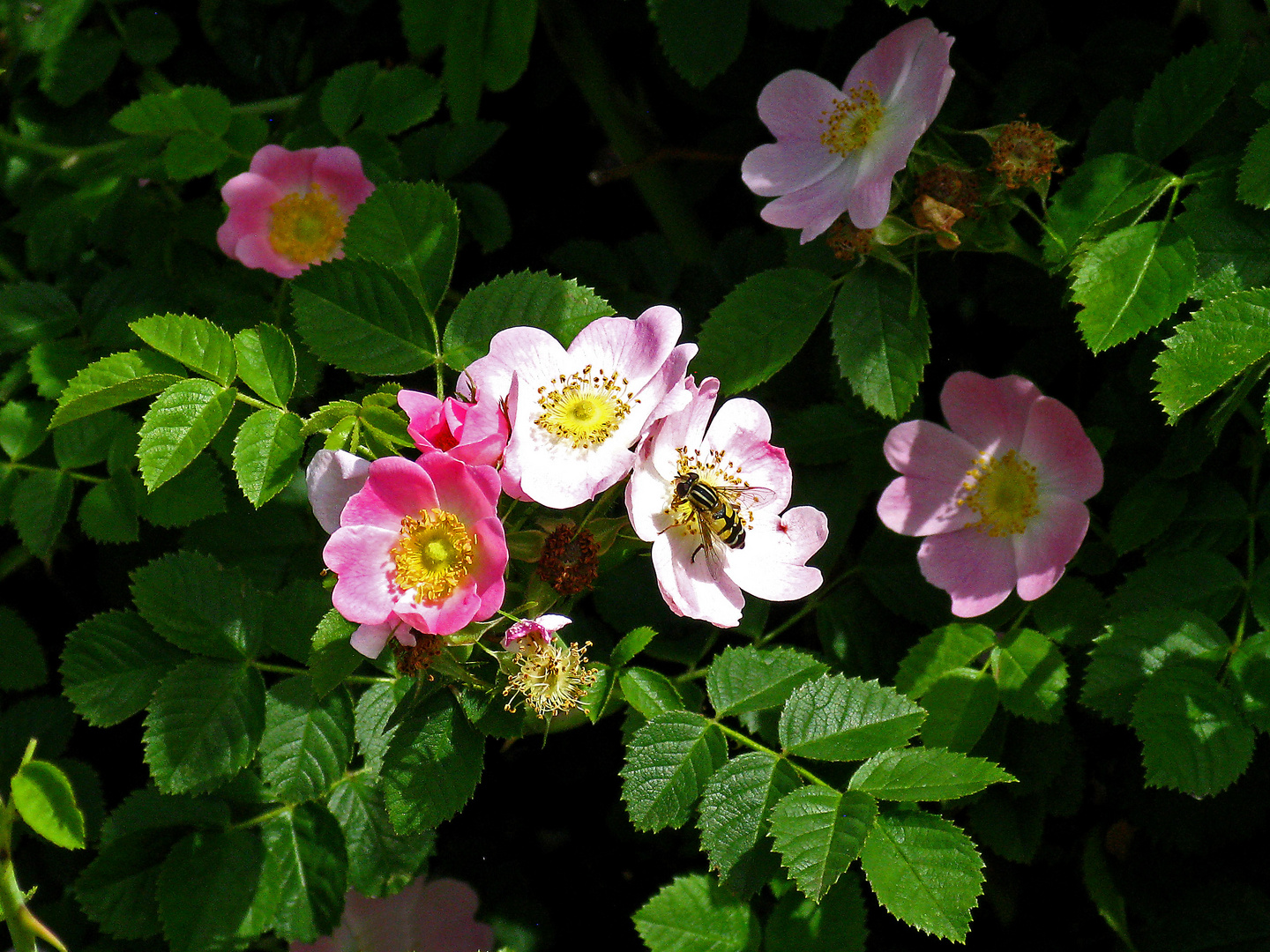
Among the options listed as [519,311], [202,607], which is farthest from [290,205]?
[202,607]

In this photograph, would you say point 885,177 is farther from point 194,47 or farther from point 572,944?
point 194,47

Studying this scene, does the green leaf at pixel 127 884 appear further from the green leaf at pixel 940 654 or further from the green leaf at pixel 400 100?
the green leaf at pixel 400 100

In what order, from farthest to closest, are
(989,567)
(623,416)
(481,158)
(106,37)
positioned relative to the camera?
1. (481,158)
2. (106,37)
3. (989,567)
4. (623,416)

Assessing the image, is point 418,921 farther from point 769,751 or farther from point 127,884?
point 769,751

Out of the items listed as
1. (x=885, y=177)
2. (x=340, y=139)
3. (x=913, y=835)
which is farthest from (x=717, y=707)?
(x=340, y=139)

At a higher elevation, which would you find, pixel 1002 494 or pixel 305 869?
pixel 1002 494

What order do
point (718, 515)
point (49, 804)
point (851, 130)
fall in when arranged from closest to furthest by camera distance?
1. point (49, 804)
2. point (718, 515)
3. point (851, 130)
